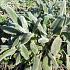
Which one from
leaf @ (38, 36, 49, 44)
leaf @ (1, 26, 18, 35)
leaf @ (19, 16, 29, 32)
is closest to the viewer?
leaf @ (38, 36, 49, 44)

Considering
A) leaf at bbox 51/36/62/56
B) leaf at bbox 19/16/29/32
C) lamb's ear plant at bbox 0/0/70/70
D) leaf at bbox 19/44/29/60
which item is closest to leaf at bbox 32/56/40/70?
lamb's ear plant at bbox 0/0/70/70

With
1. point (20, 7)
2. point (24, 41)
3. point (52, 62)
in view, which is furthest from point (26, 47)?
point (20, 7)

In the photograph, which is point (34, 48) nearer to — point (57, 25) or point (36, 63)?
point (36, 63)

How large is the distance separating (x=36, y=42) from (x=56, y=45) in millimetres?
302

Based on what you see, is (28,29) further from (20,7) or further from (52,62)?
(20,7)

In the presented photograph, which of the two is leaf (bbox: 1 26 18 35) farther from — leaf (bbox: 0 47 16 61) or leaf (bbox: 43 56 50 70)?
leaf (bbox: 43 56 50 70)

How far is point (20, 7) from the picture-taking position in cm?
539

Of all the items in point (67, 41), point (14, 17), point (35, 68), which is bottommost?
point (35, 68)

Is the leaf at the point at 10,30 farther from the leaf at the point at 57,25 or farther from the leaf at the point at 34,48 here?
the leaf at the point at 57,25

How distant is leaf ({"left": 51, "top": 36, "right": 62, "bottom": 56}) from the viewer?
3.63 m

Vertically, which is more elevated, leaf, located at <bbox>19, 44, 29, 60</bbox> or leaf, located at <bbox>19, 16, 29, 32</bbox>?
leaf, located at <bbox>19, 16, 29, 32</bbox>

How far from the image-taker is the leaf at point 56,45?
3.63 metres

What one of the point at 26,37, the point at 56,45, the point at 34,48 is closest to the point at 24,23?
the point at 26,37

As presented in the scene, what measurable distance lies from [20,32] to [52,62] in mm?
607
